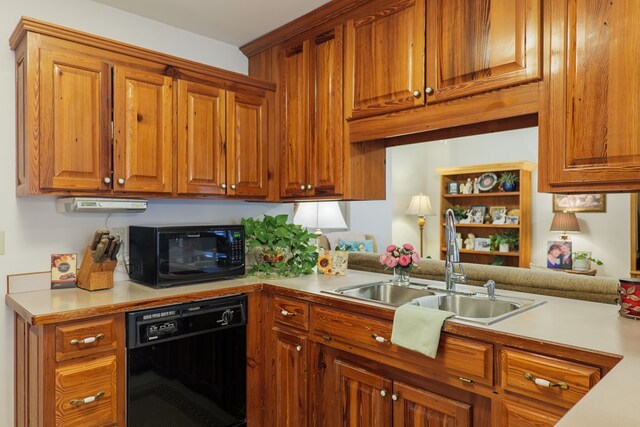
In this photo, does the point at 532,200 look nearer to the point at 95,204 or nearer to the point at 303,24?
the point at 303,24

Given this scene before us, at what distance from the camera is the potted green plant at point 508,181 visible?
18.6 feet

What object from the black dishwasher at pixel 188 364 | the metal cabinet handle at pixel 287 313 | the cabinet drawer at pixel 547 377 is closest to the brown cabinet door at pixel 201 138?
the black dishwasher at pixel 188 364

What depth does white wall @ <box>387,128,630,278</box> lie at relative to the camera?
5.02 meters

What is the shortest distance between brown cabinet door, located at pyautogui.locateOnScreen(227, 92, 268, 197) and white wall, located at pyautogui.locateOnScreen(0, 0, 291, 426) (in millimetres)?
415

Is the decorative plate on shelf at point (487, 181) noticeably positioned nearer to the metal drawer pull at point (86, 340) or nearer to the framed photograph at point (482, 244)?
the framed photograph at point (482, 244)

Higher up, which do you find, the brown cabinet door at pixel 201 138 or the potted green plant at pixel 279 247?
the brown cabinet door at pixel 201 138

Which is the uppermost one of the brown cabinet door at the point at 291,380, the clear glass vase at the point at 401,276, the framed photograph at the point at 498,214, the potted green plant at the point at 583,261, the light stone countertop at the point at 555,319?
the framed photograph at the point at 498,214

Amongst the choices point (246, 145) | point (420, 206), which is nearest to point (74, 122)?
point (246, 145)

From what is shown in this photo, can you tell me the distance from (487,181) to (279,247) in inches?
164

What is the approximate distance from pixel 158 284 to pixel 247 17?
1.67m

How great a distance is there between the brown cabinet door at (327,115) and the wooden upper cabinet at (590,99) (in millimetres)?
1104

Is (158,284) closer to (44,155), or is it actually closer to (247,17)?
(44,155)

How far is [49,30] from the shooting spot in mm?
1996

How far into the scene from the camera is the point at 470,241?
6047 mm
